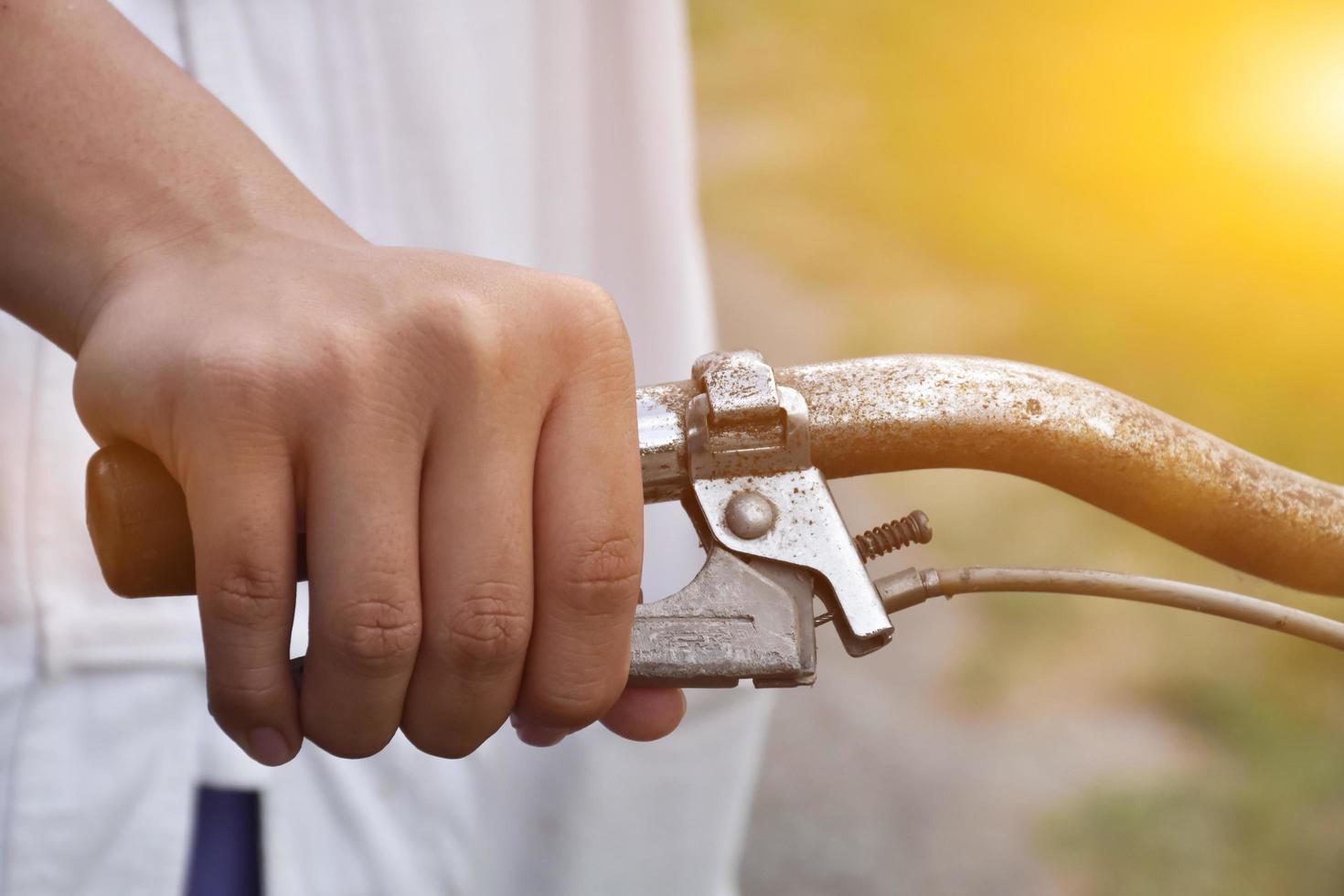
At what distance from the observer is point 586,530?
55 centimetres

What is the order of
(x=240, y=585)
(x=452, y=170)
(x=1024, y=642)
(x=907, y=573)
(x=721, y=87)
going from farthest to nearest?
(x=721, y=87) → (x=1024, y=642) → (x=452, y=170) → (x=907, y=573) → (x=240, y=585)

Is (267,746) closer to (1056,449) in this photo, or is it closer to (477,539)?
(477,539)

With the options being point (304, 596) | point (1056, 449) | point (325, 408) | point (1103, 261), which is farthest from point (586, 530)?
point (1103, 261)

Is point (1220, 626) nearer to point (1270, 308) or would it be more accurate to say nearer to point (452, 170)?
point (1270, 308)

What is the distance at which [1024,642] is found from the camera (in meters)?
3.17

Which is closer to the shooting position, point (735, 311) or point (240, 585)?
point (240, 585)

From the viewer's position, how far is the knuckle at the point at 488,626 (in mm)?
544

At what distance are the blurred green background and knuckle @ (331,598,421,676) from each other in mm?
1631

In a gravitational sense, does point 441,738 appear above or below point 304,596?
below

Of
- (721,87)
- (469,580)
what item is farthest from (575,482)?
(721,87)

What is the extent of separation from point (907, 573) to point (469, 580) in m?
0.24

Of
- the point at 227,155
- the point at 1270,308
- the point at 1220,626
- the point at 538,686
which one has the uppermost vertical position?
the point at 1270,308

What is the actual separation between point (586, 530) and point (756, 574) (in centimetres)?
10

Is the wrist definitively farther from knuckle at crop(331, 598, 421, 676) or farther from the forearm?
knuckle at crop(331, 598, 421, 676)
